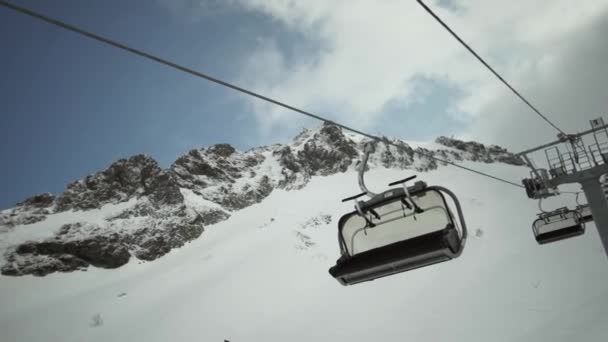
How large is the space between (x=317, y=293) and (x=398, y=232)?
145ft

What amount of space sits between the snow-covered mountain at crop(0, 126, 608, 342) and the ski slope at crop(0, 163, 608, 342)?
0.22 m

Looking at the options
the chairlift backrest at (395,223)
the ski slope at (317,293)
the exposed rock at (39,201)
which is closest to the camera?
the chairlift backrest at (395,223)

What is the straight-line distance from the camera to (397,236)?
4680 millimetres

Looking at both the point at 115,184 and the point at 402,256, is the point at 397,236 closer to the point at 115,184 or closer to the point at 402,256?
the point at 402,256

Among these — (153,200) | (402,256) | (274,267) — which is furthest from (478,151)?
(402,256)

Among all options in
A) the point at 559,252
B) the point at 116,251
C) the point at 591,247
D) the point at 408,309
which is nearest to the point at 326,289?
the point at 408,309

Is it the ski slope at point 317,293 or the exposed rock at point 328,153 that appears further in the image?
the exposed rock at point 328,153

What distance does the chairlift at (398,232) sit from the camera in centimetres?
410

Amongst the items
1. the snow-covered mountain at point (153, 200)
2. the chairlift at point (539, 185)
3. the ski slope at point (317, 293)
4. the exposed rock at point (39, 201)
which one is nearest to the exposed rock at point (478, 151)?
the snow-covered mountain at point (153, 200)

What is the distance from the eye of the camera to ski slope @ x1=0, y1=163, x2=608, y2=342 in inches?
1431

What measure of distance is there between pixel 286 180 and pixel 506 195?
40655mm

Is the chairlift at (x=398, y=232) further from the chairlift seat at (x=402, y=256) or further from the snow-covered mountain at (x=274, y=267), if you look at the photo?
the snow-covered mountain at (x=274, y=267)

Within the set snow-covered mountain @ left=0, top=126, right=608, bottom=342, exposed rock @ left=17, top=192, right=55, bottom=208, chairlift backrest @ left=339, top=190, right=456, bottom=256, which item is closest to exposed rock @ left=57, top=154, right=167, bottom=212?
snow-covered mountain @ left=0, top=126, right=608, bottom=342

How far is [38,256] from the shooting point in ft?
223
